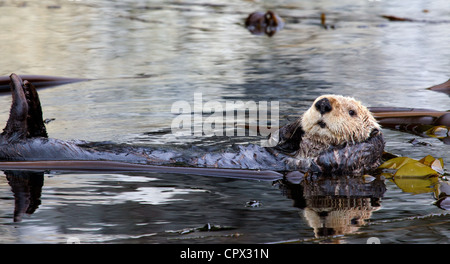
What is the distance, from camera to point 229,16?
13289 millimetres

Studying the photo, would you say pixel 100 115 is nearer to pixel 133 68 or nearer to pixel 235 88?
pixel 235 88

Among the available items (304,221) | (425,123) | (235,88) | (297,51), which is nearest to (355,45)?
(297,51)

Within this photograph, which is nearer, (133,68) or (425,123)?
(425,123)

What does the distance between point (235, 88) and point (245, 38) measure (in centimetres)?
377

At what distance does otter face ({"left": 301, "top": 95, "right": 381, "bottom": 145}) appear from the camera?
4.46 metres

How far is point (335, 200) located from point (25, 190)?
199 cm

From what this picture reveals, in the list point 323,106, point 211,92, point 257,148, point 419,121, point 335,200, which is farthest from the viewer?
point 211,92

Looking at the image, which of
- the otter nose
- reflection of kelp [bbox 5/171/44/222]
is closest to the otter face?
the otter nose

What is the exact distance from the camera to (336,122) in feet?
14.8

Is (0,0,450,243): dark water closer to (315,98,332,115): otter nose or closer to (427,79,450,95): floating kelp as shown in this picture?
(427,79,450,95): floating kelp

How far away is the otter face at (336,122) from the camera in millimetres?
4461

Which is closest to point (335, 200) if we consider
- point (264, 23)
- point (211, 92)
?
point (211, 92)

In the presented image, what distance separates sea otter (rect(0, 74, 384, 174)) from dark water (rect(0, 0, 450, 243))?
0.18 meters

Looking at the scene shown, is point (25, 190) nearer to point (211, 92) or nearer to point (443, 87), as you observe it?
point (211, 92)
